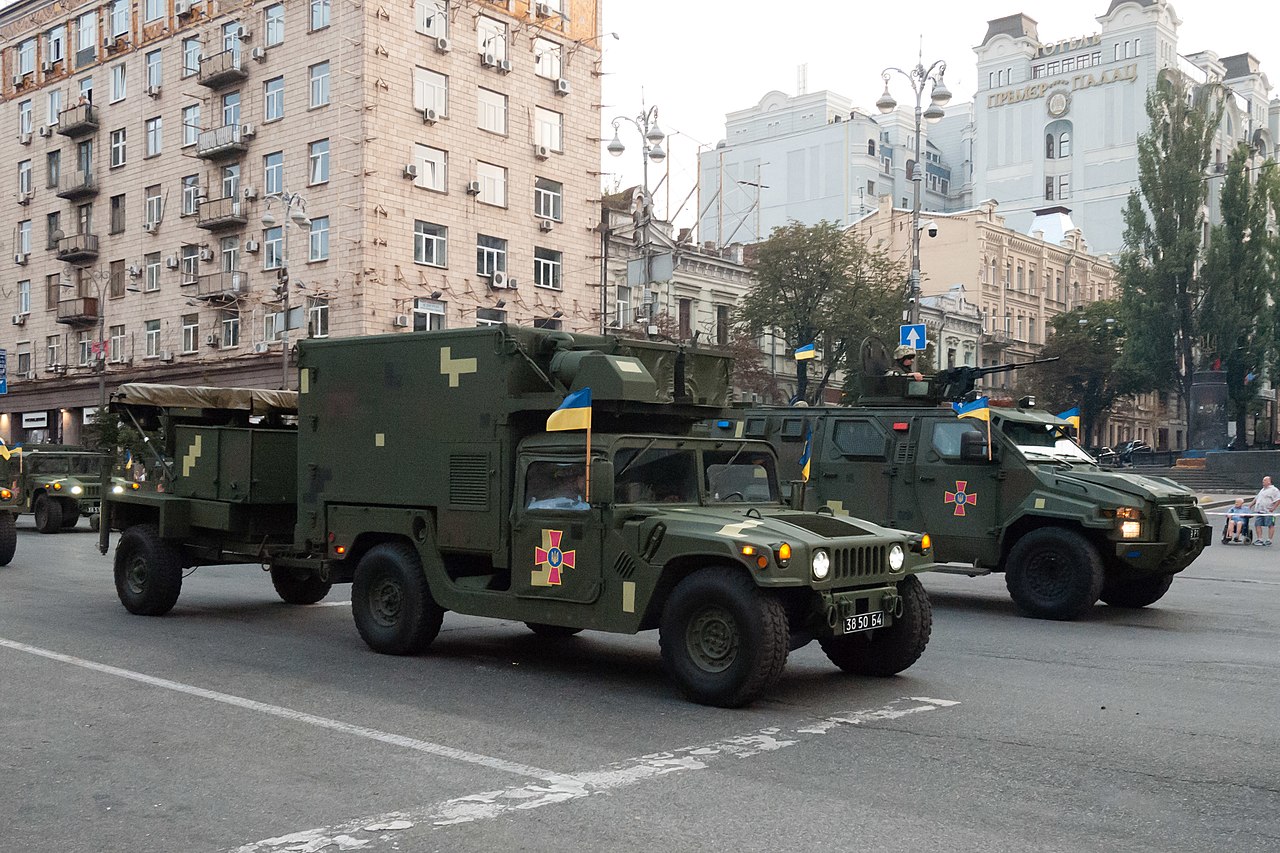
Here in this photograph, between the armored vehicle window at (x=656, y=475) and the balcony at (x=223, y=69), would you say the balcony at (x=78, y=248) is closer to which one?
the balcony at (x=223, y=69)

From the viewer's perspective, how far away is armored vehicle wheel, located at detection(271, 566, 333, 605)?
13931mm

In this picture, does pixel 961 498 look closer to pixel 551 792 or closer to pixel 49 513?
pixel 551 792

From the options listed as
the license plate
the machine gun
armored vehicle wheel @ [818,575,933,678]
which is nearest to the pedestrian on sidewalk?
the machine gun

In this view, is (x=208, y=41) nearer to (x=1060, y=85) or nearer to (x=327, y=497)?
(x=327, y=497)

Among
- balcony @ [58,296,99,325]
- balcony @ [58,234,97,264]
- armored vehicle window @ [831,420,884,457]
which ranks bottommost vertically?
armored vehicle window @ [831,420,884,457]

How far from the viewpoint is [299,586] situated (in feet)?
46.0

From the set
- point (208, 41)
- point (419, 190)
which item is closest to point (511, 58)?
point (419, 190)

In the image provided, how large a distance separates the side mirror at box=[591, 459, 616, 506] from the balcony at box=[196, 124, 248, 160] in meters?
39.1

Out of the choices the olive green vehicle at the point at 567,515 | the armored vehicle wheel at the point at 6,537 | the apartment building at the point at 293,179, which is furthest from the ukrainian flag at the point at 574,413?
the apartment building at the point at 293,179

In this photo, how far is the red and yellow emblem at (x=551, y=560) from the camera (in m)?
9.29

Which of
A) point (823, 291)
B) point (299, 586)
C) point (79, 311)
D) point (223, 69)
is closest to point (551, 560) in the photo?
point (299, 586)

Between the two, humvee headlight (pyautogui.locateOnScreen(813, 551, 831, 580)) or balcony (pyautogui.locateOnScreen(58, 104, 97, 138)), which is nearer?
humvee headlight (pyautogui.locateOnScreen(813, 551, 831, 580))

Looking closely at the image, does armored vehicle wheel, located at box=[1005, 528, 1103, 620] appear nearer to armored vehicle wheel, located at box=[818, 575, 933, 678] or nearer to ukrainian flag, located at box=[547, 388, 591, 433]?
armored vehicle wheel, located at box=[818, 575, 933, 678]

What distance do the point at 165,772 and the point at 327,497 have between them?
15.0ft
